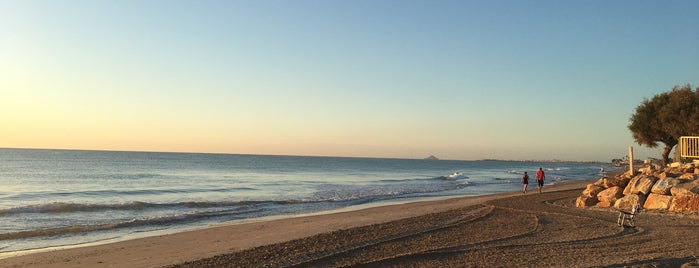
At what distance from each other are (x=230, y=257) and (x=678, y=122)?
27.5 m

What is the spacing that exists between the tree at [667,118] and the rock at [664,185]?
12.3 m

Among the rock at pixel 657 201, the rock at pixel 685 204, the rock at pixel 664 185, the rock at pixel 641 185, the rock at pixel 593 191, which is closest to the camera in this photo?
the rock at pixel 685 204

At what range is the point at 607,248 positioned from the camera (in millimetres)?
9336

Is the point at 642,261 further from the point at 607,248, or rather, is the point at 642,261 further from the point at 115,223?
the point at 115,223

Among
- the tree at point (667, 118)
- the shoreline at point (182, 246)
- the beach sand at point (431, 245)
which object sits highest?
the tree at point (667, 118)

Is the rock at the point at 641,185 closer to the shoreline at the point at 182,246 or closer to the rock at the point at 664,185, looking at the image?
the rock at the point at 664,185

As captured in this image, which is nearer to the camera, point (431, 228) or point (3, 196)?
point (431, 228)

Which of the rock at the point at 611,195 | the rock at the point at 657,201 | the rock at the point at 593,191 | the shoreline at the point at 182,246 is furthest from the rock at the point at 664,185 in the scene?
the shoreline at the point at 182,246

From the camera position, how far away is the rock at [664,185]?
16.0m

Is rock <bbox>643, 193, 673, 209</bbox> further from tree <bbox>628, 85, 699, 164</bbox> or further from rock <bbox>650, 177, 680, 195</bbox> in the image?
tree <bbox>628, 85, 699, 164</bbox>

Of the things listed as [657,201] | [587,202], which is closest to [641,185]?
[657,201]

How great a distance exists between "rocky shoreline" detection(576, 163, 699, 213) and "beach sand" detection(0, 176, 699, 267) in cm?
90

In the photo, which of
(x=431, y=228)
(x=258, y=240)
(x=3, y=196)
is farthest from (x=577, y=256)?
(x=3, y=196)

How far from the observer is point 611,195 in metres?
17.6
